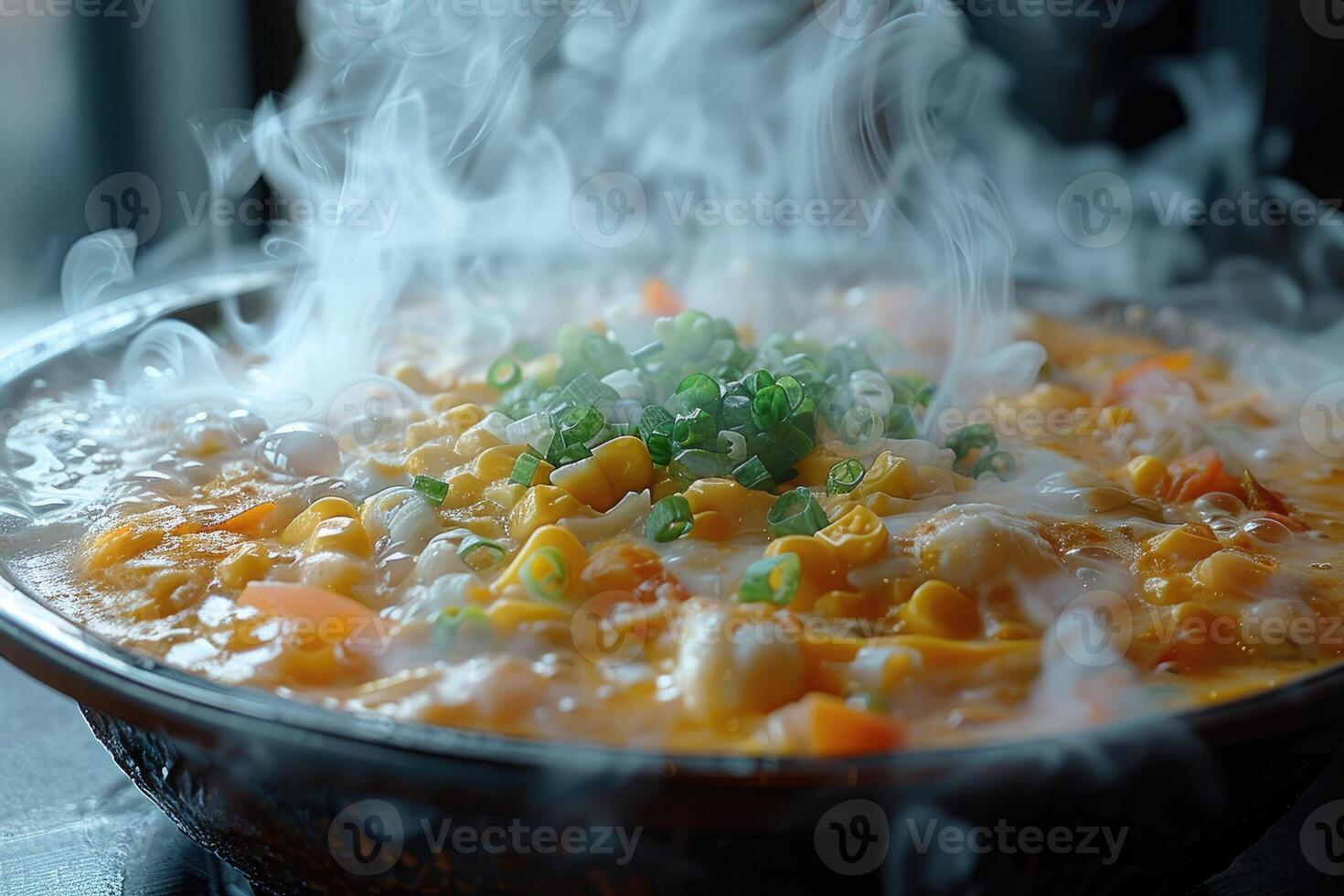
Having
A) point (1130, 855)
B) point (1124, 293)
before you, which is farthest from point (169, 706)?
point (1124, 293)

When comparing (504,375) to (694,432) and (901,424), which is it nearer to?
(694,432)

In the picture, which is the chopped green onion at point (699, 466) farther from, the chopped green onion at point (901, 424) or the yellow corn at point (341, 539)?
the yellow corn at point (341, 539)

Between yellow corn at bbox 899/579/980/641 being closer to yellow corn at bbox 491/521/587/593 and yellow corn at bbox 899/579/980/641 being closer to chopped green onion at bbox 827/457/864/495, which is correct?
chopped green onion at bbox 827/457/864/495

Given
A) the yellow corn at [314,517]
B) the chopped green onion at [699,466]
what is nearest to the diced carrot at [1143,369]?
the chopped green onion at [699,466]

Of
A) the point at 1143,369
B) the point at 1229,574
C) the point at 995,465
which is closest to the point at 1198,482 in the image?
the point at 995,465

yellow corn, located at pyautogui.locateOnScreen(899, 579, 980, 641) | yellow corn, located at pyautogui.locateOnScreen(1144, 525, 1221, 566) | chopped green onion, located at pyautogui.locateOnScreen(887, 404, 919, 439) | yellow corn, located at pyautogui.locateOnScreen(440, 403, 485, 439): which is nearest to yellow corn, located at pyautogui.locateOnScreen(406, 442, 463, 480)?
yellow corn, located at pyautogui.locateOnScreen(440, 403, 485, 439)

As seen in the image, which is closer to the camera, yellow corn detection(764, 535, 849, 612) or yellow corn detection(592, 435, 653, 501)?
yellow corn detection(764, 535, 849, 612)
